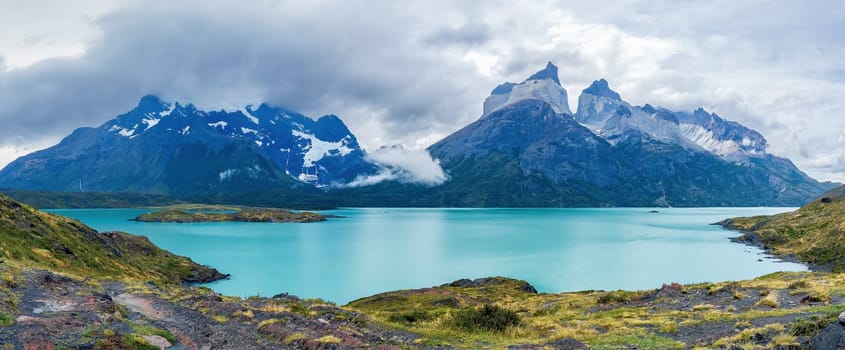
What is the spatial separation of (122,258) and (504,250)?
4437 inches

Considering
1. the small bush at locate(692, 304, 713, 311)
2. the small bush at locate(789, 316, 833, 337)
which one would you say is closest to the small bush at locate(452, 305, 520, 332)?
the small bush at locate(692, 304, 713, 311)

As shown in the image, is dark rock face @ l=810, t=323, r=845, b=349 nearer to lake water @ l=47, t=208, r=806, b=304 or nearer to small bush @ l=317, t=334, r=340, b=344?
small bush @ l=317, t=334, r=340, b=344

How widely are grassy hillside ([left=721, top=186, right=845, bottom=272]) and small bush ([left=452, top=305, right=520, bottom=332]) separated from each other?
10379cm

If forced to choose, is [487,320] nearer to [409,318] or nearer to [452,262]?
[409,318]

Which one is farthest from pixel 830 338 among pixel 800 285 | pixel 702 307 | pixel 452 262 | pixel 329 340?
pixel 452 262

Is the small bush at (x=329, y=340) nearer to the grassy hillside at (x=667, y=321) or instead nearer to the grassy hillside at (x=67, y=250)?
the grassy hillside at (x=667, y=321)

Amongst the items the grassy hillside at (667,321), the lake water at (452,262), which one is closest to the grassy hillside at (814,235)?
the lake water at (452,262)

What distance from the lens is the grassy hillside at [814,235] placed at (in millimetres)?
114625

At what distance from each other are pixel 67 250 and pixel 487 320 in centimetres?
6439

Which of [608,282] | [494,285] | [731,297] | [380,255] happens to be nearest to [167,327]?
[731,297]

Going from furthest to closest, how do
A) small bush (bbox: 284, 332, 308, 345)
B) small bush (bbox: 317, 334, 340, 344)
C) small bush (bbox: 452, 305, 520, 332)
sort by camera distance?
small bush (bbox: 452, 305, 520, 332) → small bush (bbox: 284, 332, 308, 345) → small bush (bbox: 317, 334, 340, 344)

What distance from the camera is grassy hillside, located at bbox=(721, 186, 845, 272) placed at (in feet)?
376

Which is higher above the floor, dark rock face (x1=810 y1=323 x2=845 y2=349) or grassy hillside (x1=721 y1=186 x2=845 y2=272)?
dark rock face (x1=810 y1=323 x2=845 y2=349)

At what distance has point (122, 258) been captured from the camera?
280 feet
